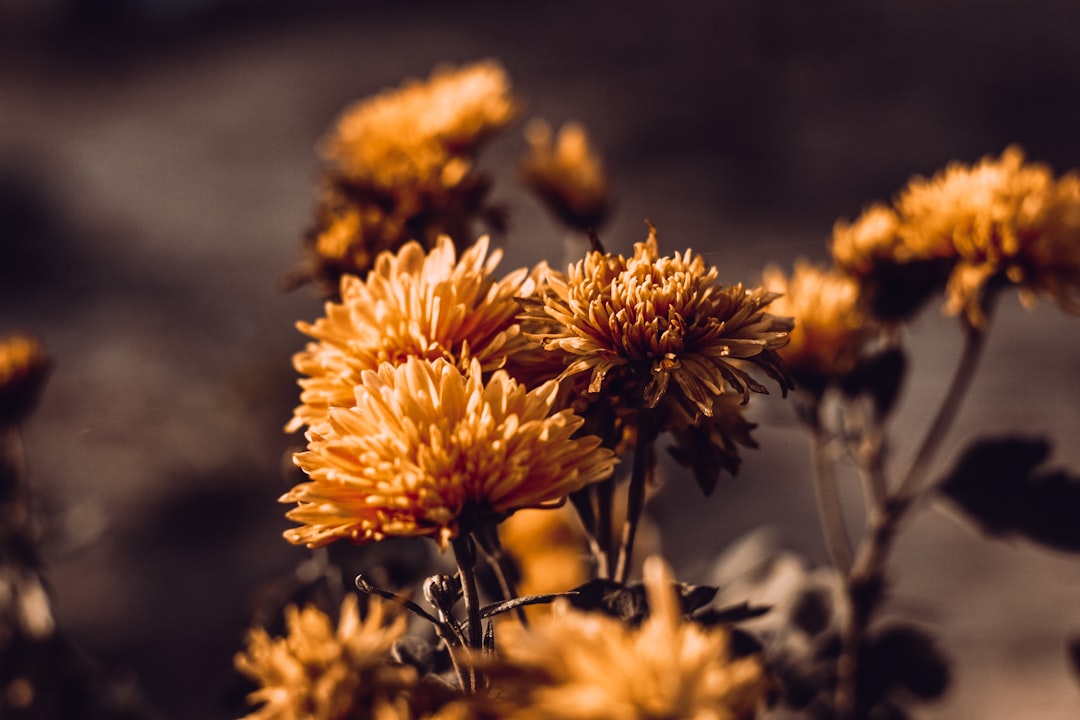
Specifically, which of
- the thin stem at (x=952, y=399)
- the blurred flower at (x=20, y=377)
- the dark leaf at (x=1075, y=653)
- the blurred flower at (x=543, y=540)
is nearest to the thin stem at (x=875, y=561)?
the thin stem at (x=952, y=399)

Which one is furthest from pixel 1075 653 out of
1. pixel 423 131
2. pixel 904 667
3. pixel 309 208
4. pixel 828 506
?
pixel 309 208

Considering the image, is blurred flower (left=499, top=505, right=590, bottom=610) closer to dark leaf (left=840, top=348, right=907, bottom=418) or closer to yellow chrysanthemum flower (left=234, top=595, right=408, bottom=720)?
dark leaf (left=840, top=348, right=907, bottom=418)

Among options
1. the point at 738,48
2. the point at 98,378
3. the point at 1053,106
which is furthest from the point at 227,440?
the point at 1053,106

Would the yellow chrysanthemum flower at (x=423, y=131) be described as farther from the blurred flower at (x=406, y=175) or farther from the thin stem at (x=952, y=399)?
the thin stem at (x=952, y=399)

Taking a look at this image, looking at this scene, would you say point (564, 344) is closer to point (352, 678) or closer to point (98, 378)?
point (352, 678)

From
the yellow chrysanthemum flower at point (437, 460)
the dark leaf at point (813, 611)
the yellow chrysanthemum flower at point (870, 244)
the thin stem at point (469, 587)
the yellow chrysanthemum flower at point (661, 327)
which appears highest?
the yellow chrysanthemum flower at point (870, 244)

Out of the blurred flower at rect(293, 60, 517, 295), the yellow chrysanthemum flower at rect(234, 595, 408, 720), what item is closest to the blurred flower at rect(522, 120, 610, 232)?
the blurred flower at rect(293, 60, 517, 295)
